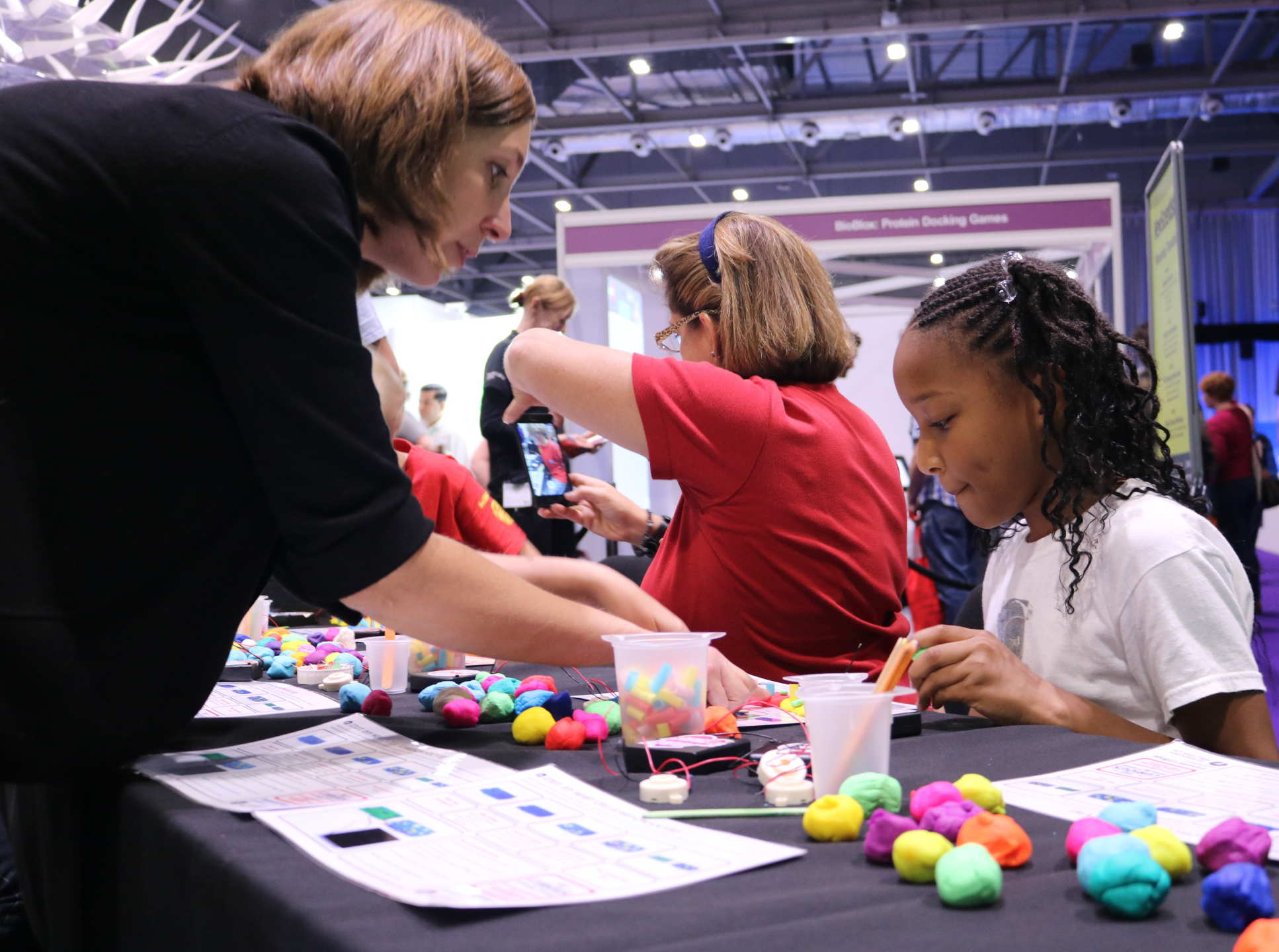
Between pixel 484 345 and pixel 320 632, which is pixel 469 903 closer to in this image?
pixel 320 632

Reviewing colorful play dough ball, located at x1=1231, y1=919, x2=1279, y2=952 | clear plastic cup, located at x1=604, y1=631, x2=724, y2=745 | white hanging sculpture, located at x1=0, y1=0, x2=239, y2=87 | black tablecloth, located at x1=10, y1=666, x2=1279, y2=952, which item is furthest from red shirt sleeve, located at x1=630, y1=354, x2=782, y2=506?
white hanging sculpture, located at x1=0, y1=0, x2=239, y2=87

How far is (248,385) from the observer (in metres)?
0.87

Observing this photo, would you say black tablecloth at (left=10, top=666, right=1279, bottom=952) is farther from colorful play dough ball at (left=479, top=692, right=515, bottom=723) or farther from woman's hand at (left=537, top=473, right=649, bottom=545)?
woman's hand at (left=537, top=473, right=649, bottom=545)

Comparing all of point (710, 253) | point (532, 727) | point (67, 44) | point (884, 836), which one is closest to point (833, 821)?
point (884, 836)

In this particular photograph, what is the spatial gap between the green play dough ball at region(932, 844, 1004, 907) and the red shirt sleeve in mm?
1056

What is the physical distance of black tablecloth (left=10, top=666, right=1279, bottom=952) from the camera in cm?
53

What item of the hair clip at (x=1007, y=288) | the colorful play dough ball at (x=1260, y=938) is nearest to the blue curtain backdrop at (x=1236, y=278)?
the hair clip at (x=1007, y=288)

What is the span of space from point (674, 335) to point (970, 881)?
1.52 m

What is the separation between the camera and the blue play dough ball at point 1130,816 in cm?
68

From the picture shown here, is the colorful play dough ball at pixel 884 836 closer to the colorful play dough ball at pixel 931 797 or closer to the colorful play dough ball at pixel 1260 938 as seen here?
the colorful play dough ball at pixel 931 797

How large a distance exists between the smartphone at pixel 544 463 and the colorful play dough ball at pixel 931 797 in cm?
145

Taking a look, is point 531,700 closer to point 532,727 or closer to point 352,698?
point 532,727

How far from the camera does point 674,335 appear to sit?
6.60ft

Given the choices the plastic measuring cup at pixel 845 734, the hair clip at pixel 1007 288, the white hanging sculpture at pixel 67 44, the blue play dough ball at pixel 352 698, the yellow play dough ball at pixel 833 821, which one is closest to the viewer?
the yellow play dough ball at pixel 833 821
